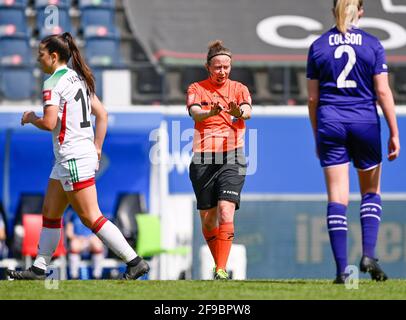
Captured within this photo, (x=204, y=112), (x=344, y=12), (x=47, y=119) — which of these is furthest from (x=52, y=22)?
(x=344, y=12)

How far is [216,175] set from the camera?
A: 361 inches

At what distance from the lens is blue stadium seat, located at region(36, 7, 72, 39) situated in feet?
63.4

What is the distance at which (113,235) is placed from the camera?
8.29m

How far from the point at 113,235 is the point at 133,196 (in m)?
9.33

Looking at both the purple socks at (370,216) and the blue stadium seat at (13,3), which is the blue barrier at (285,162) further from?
the purple socks at (370,216)

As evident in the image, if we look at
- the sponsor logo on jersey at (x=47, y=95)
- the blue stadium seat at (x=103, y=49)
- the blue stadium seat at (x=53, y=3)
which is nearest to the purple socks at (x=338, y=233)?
the sponsor logo on jersey at (x=47, y=95)

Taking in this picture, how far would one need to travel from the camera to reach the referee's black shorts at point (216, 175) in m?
9.09

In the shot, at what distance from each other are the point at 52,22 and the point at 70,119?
1151cm

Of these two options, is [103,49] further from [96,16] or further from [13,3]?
[13,3]

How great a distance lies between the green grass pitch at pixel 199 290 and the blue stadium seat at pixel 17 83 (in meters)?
10.2

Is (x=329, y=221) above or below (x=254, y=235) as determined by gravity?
below
